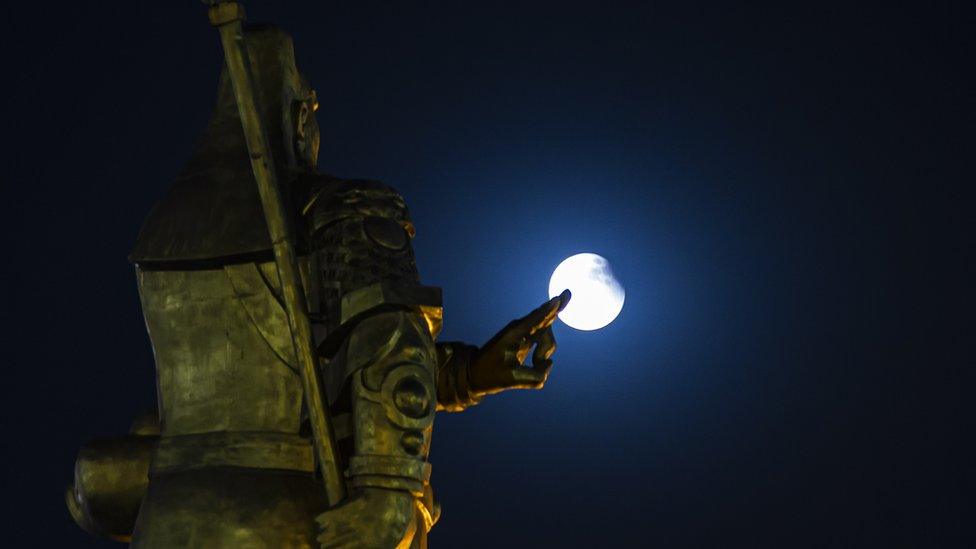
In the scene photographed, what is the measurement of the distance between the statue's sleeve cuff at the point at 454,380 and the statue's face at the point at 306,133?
0.49 metres

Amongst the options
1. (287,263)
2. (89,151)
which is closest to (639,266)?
(89,151)

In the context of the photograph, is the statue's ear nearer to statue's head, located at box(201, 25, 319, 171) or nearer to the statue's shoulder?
statue's head, located at box(201, 25, 319, 171)

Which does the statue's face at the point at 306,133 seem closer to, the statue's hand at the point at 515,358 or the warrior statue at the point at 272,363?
the warrior statue at the point at 272,363

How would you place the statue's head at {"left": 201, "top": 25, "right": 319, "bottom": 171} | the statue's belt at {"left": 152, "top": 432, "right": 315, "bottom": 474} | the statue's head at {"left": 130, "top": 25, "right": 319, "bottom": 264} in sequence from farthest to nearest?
the statue's head at {"left": 201, "top": 25, "right": 319, "bottom": 171}
the statue's head at {"left": 130, "top": 25, "right": 319, "bottom": 264}
the statue's belt at {"left": 152, "top": 432, "right": 315, "bottom": 474}

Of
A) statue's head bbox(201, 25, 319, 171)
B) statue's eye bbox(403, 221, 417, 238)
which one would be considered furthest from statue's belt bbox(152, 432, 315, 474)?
statue's head bbox(201, 25, 319, 171)

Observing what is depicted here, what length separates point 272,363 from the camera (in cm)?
378

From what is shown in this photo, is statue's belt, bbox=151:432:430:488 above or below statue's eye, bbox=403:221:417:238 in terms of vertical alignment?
below

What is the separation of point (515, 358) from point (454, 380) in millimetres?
139

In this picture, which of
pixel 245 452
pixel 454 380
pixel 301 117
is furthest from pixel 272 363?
pixel 301 117

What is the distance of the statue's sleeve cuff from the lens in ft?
13.5

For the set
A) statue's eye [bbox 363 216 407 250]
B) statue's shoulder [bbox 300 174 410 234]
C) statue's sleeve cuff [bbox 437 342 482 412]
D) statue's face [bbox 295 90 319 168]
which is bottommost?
statue's sleeve cuff [bbox 437 342 482 412]

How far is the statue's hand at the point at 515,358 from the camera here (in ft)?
13.4

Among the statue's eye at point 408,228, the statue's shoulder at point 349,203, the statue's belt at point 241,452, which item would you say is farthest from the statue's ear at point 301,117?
the statue's belt at point 241,452

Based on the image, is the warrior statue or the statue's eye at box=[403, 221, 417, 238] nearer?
the warrior statue
